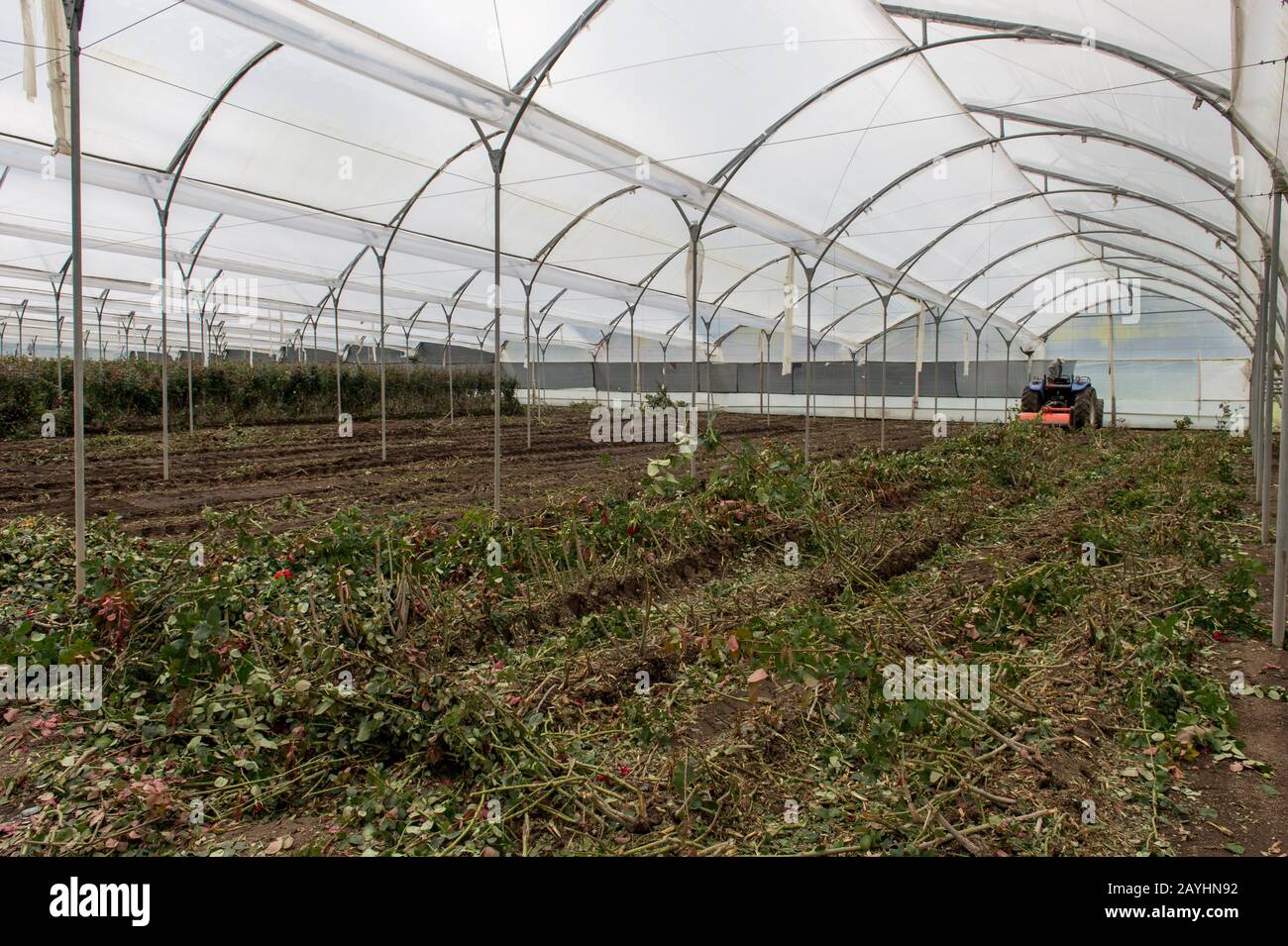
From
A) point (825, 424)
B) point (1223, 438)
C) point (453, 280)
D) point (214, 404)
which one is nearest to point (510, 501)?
point (453, 280)

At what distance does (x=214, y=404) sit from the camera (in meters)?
18.9

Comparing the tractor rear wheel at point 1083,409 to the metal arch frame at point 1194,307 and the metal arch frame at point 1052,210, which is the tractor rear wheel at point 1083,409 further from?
the metal arch frame at point 1052,210

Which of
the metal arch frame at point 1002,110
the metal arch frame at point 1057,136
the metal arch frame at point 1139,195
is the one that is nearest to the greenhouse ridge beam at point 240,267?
Answer: the metal arch frame at point 1002,110

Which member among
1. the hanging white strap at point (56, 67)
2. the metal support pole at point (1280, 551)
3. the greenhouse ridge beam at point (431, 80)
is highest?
the greenhouse ridge beam at point (431, 80)

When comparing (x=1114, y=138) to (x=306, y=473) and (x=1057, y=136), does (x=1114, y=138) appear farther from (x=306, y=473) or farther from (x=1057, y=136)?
(x=306, y=473)

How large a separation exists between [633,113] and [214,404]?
14.5 m

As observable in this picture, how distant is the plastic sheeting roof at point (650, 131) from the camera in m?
6.85

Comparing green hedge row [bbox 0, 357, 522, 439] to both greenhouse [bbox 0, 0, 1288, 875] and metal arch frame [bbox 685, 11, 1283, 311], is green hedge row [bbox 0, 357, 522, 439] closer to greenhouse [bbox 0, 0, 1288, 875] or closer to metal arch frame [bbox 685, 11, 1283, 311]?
greenhouse [bbox 0, 0, 1288, 875]

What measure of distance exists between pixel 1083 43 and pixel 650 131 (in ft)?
14.3

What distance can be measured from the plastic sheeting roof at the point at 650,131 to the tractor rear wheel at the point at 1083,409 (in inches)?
172

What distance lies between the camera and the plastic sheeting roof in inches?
270

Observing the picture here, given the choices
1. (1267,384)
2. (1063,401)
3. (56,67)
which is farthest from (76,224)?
(1063,401)

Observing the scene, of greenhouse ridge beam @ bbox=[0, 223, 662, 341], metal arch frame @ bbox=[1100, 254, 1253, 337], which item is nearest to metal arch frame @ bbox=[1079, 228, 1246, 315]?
metal arch frame @ bbox=[1100, 254, 1253, 337]

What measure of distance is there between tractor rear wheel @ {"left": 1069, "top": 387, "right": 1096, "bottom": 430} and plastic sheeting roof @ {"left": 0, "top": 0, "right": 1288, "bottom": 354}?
436 centimetres
